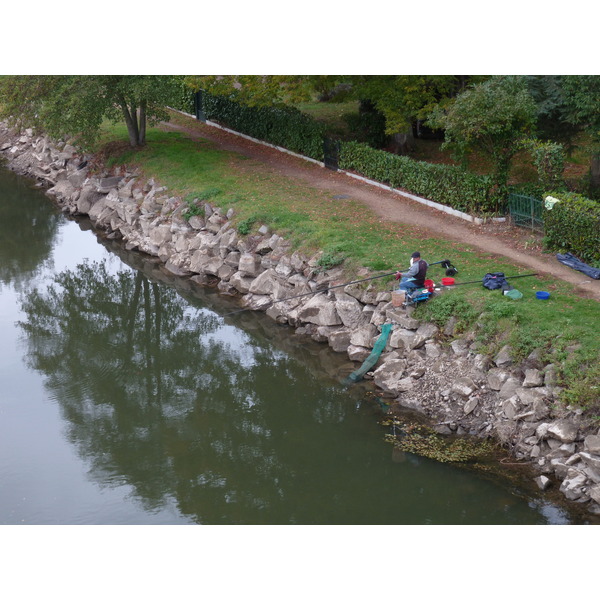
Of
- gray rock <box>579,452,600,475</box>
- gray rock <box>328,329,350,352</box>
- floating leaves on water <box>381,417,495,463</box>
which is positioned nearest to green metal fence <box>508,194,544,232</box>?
gray rock <box>328,329,350,352</box>

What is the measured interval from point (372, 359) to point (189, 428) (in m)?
4.42

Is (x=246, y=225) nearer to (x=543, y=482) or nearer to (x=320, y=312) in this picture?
(x=320, y=312)

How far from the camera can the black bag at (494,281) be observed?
→ 17.6 meters

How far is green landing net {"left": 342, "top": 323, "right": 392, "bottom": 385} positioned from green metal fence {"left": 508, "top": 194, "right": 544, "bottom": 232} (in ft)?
18.8

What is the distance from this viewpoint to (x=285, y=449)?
15859mm

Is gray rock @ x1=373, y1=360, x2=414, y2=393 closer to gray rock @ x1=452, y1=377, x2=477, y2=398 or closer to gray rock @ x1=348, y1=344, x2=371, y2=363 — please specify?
gray rock @ x1=348, y1=344, x2=371, y2=363

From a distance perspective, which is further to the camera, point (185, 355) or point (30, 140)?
point (30, 140)

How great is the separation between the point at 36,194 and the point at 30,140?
5.57 meters

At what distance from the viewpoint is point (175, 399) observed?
17969mm

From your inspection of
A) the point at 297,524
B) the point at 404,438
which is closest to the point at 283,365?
the point at 404,438

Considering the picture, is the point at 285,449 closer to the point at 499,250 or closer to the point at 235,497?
the point at 235,497

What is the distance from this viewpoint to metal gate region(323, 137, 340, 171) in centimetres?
2780

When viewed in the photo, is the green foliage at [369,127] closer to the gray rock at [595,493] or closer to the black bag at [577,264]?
the black bag at [577,264]

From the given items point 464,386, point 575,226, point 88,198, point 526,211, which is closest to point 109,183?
point 88,198
